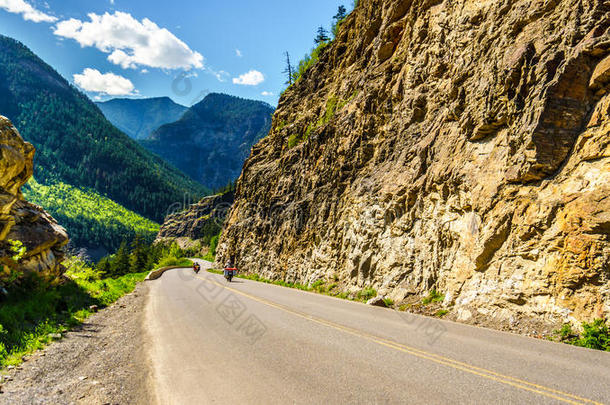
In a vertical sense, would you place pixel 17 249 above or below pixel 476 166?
below

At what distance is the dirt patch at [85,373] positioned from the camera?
458cm

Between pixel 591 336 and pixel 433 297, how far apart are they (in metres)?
5.42

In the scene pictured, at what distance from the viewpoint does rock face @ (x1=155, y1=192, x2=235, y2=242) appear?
12875 centimetres

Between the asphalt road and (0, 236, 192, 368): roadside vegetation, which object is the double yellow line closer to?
the asphalt road

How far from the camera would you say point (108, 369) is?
5820 mm

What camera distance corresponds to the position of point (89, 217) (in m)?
168

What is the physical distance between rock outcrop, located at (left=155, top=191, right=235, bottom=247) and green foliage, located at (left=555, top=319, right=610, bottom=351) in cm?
11920

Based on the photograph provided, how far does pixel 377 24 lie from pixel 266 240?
2278 cm

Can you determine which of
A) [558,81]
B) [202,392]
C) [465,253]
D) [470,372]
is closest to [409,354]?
[470,372]

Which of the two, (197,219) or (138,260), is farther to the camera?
(197,219)

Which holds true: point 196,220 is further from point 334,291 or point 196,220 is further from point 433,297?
point 433,297

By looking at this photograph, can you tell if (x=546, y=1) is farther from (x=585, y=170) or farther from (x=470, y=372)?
(x=470, y=372)

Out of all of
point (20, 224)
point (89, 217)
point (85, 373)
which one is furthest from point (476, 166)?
point (89, 217)

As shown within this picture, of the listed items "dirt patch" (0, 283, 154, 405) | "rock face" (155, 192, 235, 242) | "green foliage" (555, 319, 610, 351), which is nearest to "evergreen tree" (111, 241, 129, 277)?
"rock face" (155, 192, 235, 242)
